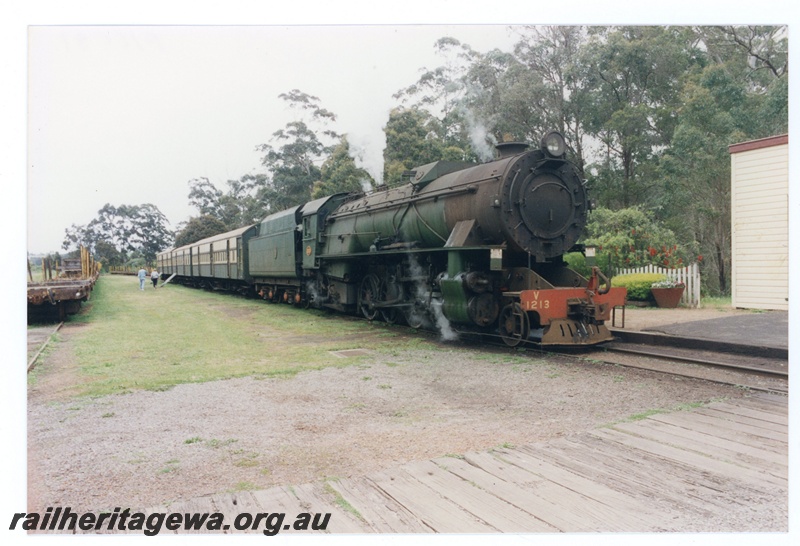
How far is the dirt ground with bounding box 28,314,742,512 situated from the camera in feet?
12.2

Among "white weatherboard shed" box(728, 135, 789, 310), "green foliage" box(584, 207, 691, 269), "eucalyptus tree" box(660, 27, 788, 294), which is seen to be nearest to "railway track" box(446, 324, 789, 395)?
"white weatherboard shed" box(728, 135, 789, 310)

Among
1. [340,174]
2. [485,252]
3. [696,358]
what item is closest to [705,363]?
[696,358]

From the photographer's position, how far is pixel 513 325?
8.45 metres

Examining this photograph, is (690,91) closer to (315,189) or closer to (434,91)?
(434,91)

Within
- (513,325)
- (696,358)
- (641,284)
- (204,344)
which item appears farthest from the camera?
(641,284)

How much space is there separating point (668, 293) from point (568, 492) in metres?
11.4

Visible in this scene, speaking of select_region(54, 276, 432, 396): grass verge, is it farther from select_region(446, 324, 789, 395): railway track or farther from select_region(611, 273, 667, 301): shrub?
select_region(611, 273, 667, 301): shrub

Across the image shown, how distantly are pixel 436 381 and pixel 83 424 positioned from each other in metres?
3.80

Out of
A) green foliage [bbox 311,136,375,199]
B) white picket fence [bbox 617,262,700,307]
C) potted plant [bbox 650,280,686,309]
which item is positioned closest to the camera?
white picket fence [bbox 617,262,700,307]

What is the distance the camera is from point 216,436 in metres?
4.57

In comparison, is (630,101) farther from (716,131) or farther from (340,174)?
(340,174)

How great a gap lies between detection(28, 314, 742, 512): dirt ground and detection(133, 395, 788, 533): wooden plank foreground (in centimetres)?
27

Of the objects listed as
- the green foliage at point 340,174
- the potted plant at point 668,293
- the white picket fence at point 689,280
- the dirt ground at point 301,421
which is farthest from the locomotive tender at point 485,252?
the green foliage at point 340,174

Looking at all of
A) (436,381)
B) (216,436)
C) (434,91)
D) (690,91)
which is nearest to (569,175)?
(436,381)
